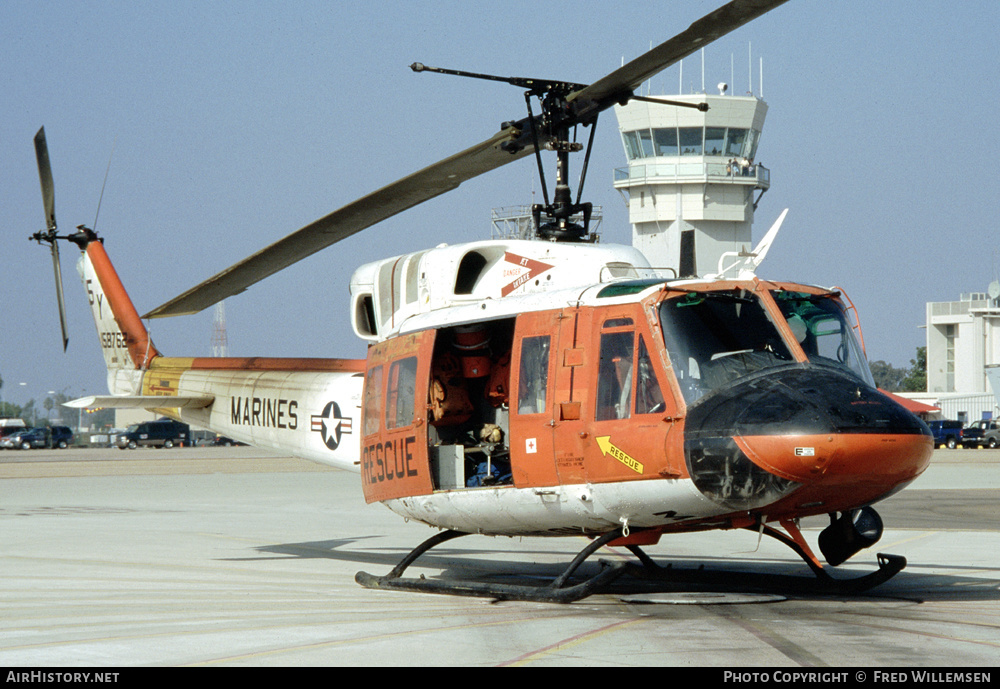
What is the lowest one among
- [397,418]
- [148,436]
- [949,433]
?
[148,436]

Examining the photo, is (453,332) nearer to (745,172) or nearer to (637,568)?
(637,568)

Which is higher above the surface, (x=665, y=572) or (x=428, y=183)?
(x=428, y=183)

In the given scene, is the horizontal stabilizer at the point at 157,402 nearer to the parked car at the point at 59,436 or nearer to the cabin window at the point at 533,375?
the cabin window at the point at 533,375

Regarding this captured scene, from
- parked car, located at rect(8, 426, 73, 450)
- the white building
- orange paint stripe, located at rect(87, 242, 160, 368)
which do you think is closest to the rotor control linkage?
orange paint stripe, located at rect(87, 242, 160, 368)

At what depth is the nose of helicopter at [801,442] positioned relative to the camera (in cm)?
761

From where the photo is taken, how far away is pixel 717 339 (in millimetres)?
8430

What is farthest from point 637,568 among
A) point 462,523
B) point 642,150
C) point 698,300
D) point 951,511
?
point 642,150

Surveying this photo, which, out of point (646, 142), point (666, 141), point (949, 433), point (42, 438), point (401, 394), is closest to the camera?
point (401, 394)

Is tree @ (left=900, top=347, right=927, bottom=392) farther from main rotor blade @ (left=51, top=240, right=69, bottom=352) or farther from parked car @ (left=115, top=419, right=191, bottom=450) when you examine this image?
main rotor blade @ (left=51, top=240, right=69, bottom=352)

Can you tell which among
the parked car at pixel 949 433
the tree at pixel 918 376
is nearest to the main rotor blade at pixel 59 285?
the parked car at pixel 949 433

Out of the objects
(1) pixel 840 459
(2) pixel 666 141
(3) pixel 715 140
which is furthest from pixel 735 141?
(1) pixel 840 459

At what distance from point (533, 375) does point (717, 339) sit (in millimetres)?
1569

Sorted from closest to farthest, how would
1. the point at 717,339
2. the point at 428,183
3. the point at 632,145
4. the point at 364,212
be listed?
the point at 717,339 < the point at 428,183 < the point at 364,212 < the point at 632,145

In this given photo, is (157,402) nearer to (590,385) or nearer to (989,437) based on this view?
(590,385)
